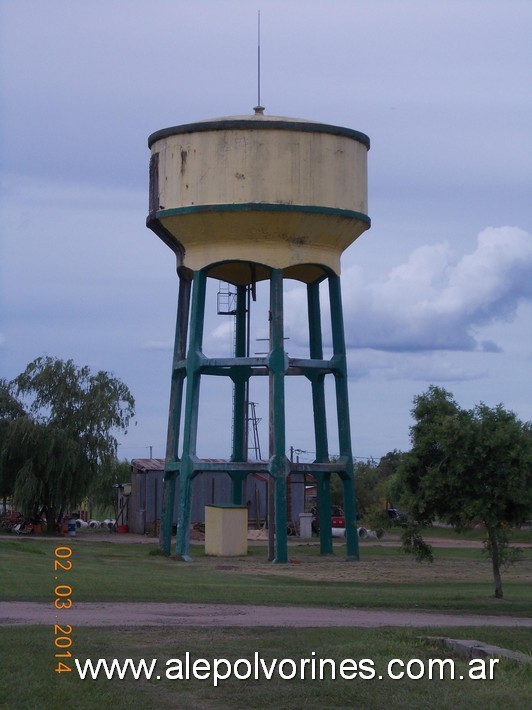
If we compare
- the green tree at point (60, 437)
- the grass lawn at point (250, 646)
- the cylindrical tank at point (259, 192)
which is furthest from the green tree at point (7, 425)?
the grass lawn at point (250, 646)

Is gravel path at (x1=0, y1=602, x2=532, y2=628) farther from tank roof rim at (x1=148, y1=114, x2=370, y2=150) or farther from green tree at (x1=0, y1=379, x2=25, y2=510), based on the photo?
green tree at (x1=0, y1=379, x2=25, y2=510)

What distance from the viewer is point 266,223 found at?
118 feet

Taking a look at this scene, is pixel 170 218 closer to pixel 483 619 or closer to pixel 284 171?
pixel 284 171

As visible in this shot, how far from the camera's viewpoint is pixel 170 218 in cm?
3669

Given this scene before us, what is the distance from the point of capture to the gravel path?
17359 mm

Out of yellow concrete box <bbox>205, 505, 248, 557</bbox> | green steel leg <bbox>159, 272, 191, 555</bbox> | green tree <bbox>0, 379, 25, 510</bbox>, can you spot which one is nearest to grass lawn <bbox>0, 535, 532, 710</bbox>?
yellow concrete box <bbox>205, 505, 248, 557</bbox>

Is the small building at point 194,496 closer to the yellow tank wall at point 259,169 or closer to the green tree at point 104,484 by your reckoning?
the green tree at point 104,484

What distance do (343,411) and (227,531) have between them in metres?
5.41

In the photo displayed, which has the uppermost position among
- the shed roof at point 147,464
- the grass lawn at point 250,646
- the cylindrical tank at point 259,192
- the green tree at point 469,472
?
the cylindrical tank at point 259,192

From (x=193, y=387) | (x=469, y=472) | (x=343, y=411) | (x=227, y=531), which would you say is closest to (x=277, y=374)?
(x=193, y=387)

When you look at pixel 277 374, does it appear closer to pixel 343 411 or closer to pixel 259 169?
pixel 343 411

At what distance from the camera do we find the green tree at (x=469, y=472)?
24.2 m

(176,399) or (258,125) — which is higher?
(258,125)

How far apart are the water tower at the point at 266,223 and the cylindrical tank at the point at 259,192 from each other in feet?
0.10
